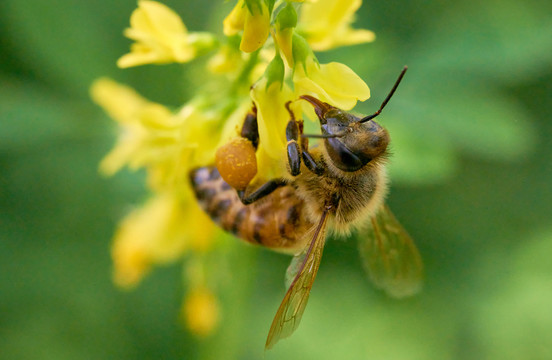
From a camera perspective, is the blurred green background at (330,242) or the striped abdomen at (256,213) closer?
the striped abdomen at (256,213)

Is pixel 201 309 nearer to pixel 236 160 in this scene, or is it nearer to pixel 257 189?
pixel 257 189

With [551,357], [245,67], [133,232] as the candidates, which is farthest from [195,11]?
[551,357]

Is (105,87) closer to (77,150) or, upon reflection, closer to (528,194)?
(77,150)

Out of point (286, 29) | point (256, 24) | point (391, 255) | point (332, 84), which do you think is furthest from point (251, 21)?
point (391, 255)

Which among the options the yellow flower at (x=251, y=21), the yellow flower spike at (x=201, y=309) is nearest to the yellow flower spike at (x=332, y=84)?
the yellow flower at (x=251, y=21)

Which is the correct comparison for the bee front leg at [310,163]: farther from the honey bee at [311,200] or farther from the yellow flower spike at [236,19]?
the yellow flower spike at [236,19]

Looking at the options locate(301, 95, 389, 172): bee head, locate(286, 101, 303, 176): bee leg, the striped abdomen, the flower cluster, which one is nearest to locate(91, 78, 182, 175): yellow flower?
the flower cluster
